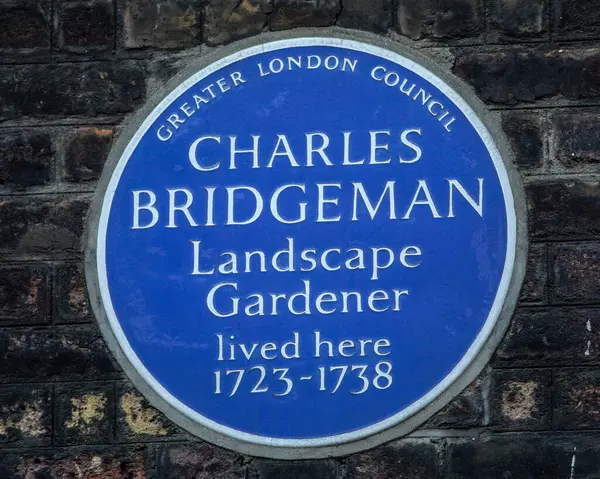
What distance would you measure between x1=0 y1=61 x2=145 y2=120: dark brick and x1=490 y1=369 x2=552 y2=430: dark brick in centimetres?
135

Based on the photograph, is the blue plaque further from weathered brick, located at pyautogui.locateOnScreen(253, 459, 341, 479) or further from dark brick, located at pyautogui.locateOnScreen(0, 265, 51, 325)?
dark brick, located at pyautogui.locateOnScreen(0, 265, 51, 325)

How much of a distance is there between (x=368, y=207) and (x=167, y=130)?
0.63 metres

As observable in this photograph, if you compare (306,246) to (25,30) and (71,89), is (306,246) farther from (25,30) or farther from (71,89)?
(25,30)

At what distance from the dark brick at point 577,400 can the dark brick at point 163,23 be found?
1461mm

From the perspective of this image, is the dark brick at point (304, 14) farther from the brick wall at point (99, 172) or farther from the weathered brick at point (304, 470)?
the weathered brick at point (304, 470)

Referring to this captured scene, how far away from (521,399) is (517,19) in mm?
1109

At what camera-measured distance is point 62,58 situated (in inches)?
165

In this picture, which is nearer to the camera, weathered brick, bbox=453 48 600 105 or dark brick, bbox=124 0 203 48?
weathered brick, bbox=453 48 600 105

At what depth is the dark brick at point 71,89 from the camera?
413 cm

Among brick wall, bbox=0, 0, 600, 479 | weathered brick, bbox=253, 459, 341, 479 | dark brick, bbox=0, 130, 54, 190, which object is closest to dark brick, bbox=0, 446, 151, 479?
brick wall, bbox=0, 0, 600, 479

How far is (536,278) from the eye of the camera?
3.95 m

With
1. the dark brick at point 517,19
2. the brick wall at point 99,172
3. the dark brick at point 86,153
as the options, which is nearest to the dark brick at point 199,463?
the brick wall at point 99,172

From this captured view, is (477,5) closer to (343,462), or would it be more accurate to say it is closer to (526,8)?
(526,8)

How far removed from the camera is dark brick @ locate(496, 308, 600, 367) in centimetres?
392
